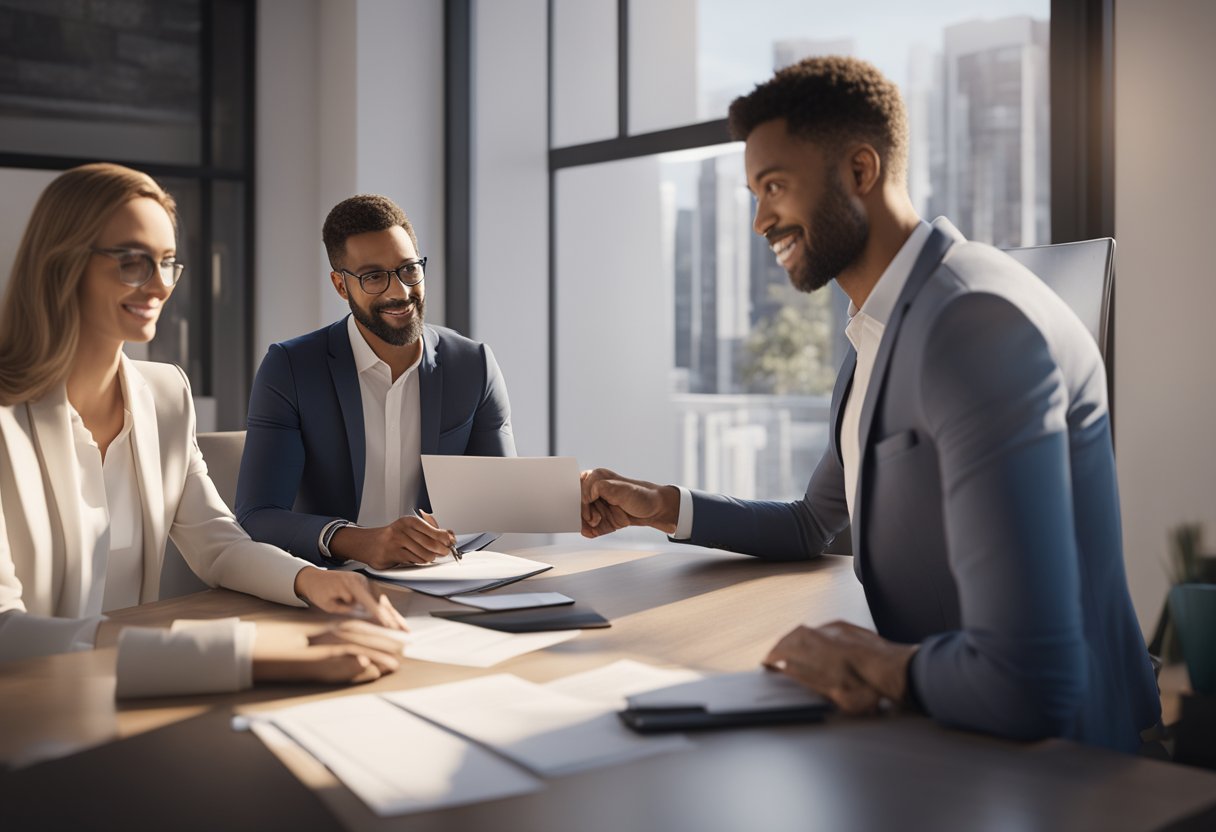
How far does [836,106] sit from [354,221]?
4.84ft

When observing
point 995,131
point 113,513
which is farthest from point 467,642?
point 995,131

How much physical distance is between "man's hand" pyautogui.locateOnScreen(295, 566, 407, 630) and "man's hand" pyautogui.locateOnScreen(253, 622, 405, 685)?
19cm

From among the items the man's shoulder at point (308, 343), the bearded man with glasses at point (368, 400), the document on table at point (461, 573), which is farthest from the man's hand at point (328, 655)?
the man's shoulder at point (308, 343)

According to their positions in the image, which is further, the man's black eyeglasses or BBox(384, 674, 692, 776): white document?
the man's black eyeglasses

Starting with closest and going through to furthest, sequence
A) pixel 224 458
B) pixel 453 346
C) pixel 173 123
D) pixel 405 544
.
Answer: pixel 405 544
pixel 224 458
pixel 453 346
pixel 173 123

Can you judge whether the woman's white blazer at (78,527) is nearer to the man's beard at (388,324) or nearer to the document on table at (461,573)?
the document on table at (461,573)

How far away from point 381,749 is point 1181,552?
2.36 m

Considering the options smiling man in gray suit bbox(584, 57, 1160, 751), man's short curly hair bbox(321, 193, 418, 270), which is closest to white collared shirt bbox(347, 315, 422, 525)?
man's short curly hair bbox(321, 193, 418, 270)

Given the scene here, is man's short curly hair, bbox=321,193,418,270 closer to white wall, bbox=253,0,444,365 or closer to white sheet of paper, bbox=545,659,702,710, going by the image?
white sheet of paper, bbox=545,659,702,710

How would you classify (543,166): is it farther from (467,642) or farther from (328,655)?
(328,655)

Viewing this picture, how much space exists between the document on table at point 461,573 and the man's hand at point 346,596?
7.1 inches

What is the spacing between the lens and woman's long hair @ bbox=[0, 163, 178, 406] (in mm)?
1778

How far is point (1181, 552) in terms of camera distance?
272cm

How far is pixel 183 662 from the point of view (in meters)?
1.27
